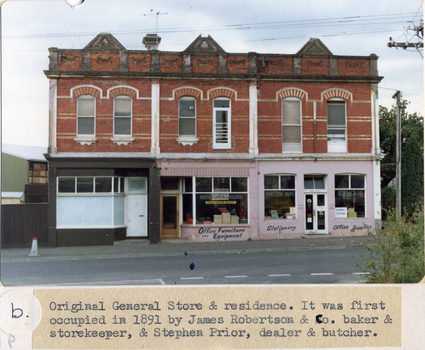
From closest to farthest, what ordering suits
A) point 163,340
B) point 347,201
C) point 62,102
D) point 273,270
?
point 163,340 < point 273,270 < point 62,102 < point 347,201

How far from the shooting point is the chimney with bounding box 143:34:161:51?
4.18m

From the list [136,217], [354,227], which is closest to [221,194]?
[136,217]

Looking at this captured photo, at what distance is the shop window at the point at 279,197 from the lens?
20.0 ft

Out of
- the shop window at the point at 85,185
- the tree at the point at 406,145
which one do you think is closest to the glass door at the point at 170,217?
the shop window at the point at 85,185

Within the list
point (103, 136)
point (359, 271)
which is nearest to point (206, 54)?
point (103, 136)

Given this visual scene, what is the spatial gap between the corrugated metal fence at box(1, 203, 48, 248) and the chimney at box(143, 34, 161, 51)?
8.36ft

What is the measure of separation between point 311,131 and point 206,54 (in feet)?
6.68

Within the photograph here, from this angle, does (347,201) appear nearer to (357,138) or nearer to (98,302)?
(357,138)

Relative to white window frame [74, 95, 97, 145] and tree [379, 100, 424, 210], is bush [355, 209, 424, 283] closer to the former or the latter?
tree [379, 100, 424, 210]

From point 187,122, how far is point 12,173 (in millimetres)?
3674

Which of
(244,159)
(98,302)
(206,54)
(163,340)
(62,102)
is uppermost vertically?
(206,54)

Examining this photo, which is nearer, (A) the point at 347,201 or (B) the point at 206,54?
(B) the point at 206,54

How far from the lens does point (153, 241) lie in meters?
6.01

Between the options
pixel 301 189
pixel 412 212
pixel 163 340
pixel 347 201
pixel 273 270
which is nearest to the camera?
pixel 163 340
